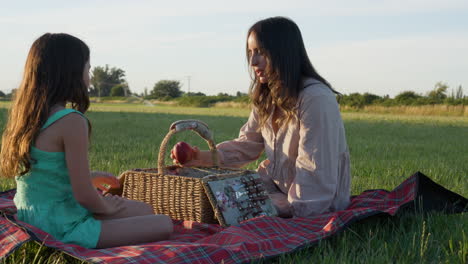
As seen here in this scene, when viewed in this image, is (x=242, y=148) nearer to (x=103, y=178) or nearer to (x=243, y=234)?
(x=103, y=178)

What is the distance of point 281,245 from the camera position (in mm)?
2639

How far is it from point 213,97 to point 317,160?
51.4 m

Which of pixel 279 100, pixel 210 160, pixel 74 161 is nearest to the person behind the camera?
pixel 74 161

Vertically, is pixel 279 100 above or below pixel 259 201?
above

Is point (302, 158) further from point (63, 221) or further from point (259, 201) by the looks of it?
point (63, 221)

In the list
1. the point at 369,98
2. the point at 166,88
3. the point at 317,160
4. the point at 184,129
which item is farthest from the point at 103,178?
the point at 166,88

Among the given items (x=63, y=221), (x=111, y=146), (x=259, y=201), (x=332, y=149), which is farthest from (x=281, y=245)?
(x=111, y=146)

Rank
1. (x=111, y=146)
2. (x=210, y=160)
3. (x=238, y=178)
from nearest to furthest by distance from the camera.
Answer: (x=238, y=178) → (x=210, y=160) → (x=111, y=146)

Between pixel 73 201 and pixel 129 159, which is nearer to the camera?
pixel 73 201

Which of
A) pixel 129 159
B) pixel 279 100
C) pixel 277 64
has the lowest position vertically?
pixel 129 159

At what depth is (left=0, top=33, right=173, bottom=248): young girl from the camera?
100 inches

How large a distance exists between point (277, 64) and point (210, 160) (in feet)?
3.02

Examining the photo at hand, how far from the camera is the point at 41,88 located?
8.55ft

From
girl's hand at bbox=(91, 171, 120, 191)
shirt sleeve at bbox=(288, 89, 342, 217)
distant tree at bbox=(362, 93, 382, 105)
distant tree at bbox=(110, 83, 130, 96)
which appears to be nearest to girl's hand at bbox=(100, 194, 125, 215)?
girl's hand at bbox=(91, 171, 120, 191)
